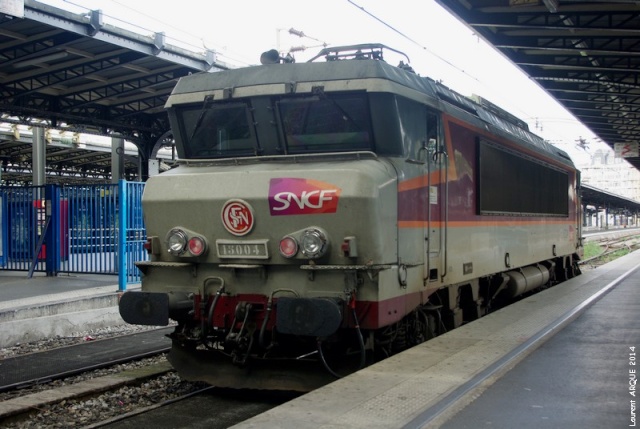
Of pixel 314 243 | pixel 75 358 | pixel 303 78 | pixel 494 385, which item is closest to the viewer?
pixel 494 385

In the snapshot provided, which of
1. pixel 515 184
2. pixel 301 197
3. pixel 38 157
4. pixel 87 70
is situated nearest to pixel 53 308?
pixel 301 197

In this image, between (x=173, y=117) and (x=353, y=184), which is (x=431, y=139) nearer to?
(x=353, y=184)

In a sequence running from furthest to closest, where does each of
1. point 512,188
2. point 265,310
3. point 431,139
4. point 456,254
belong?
point 512,188
point 456,254
point 431,139
point 265,310

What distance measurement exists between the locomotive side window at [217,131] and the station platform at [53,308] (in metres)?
4.70

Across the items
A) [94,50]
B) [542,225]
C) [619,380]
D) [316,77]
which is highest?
[94,50]

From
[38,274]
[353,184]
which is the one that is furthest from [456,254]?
[38,274]

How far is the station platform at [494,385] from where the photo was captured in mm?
4633

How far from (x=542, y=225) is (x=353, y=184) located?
737cm

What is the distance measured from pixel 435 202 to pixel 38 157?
2321 centimetres

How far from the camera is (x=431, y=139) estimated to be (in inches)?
284

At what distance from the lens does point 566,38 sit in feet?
56.0

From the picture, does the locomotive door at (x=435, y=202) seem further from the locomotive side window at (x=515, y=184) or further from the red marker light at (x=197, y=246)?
the red marker light at (x=197, y=246)

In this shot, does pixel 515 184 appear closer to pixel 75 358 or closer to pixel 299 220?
pixel 299 220

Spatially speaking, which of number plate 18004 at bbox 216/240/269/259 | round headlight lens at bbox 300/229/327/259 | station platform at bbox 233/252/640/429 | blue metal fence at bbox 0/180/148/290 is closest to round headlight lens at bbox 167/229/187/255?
number plate 18004 at bbox 216/240/269/259
